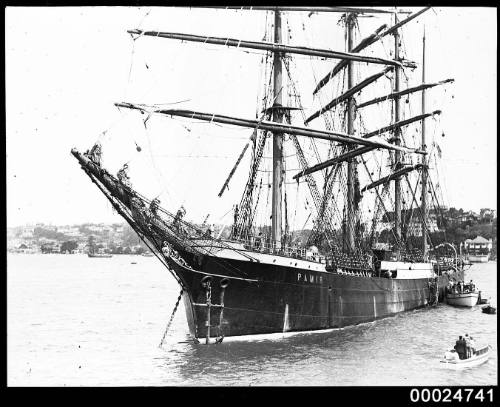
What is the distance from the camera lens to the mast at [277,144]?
2820cm

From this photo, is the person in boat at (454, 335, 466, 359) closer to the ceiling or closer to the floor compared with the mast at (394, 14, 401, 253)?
closer to the floor

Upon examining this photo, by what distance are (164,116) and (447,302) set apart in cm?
2615

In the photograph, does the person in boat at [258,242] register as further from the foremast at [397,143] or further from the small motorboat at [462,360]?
the foremast at [397,143]

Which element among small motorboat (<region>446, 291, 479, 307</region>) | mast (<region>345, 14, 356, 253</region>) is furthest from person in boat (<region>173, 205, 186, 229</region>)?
small motorboat (<region>446, 291, 479, 307</region>)

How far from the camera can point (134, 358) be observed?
77.4 feet

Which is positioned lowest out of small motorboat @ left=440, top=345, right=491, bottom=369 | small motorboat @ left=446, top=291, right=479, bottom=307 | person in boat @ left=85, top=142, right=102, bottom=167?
small motorboat @ left=446, top=291, right=479, bottom=307

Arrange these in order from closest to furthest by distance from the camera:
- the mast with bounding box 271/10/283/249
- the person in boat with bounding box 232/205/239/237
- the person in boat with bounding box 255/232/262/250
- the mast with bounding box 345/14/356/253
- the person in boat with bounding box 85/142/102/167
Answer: the person in boat with bounding box 85/142/102/167, the person in boat with bounding box 255/232/262/250, the mast with bounding box 271/10/283/249, the person in boat with bounding box 232/205/239/237, the mast with bounding box 345/14/356/253

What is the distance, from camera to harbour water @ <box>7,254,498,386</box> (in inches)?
788

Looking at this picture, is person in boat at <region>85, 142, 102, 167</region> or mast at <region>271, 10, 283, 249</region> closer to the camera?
person in boat at <region>85, 142, 102, 167</region>

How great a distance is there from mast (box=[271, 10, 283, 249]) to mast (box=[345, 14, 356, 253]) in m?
8.80

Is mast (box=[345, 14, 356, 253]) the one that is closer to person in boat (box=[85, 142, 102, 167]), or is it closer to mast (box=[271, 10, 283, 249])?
mast (box=[271, 10, 283, 249])

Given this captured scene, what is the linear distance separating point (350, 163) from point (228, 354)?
1798 cm
